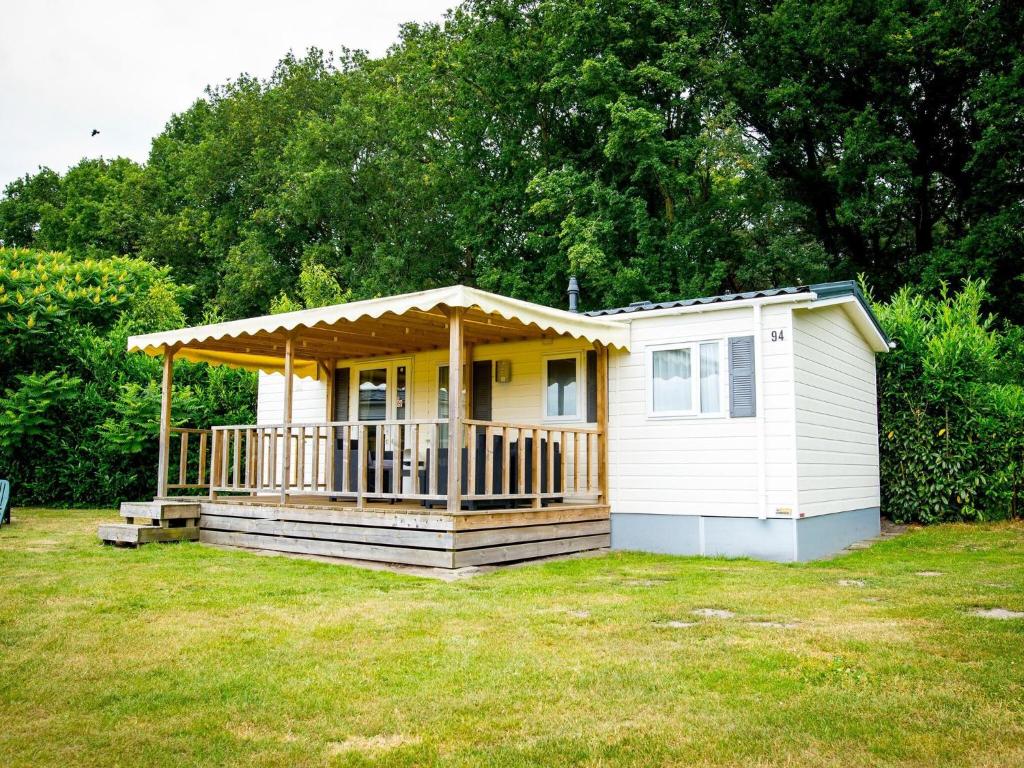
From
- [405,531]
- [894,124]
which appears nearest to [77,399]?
[405,531]

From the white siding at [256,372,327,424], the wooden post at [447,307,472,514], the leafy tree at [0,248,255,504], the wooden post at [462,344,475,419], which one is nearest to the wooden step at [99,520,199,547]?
the white siding at [256,372,327,424]

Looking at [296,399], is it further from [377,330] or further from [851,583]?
[851,583]

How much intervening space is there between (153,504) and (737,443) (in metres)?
6.89

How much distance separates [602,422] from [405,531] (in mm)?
2940

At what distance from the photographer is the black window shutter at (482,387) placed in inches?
433

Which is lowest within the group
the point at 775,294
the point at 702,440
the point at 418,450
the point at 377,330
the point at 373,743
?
the point at 373,743

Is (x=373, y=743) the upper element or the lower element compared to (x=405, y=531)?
lower

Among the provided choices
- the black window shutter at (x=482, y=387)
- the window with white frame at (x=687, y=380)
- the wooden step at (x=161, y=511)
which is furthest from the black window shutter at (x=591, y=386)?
the wooden step at (x=161, y=511)

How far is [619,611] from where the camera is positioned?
5.72 metres

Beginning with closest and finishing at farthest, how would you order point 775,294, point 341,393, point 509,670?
point 509,670
point 775,294
point 341,393

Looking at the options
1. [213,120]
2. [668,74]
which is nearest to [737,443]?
[668,74]

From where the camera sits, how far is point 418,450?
32.4 feet

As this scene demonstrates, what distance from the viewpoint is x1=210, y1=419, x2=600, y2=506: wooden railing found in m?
8.20

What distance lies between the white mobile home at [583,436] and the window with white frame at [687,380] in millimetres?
17
